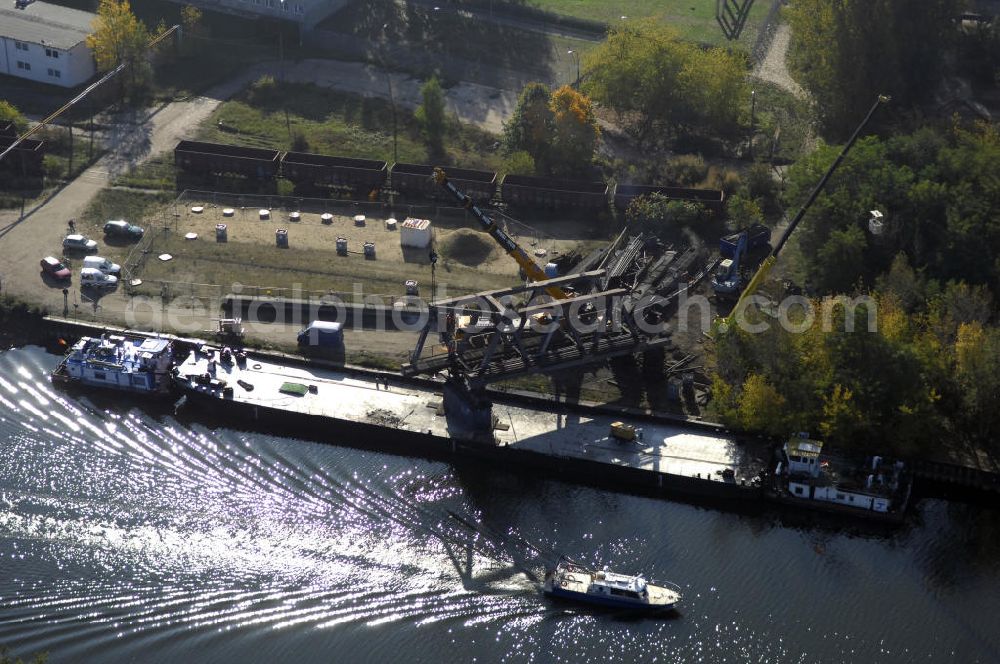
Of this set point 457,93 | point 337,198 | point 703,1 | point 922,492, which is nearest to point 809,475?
point 922,492

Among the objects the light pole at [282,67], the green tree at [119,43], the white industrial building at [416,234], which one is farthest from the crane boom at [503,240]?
the green tree at [119,43]

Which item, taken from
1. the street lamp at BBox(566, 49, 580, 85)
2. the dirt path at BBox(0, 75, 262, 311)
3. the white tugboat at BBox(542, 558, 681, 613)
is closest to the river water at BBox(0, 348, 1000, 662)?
the white tugboat at BBox(542, 558, 681, 613)

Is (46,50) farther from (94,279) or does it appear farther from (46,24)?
(94,279)

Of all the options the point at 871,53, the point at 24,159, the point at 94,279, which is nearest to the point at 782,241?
the point at 871,53

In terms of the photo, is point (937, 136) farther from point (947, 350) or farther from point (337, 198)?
point (337, 198)

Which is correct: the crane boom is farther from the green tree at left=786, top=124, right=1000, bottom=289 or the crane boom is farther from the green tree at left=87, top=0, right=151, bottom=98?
A: the green tree at left=87, top=0, right=151, bottom=98

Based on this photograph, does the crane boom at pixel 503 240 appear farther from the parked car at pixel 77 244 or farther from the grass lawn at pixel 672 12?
the grass lawn at pixel 672 12

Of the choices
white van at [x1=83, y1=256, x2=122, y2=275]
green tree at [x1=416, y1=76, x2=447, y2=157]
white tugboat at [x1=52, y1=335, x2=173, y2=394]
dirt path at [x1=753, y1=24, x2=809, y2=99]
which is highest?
dirt path at [x1=753, y1=24, x2=809, y2=99]
